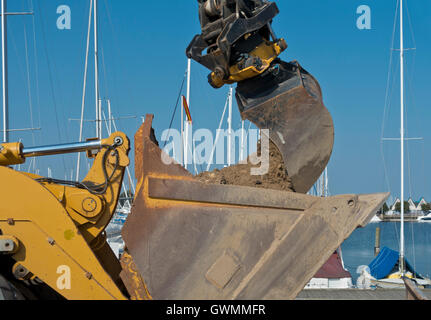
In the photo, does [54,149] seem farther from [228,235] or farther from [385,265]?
[385,265]

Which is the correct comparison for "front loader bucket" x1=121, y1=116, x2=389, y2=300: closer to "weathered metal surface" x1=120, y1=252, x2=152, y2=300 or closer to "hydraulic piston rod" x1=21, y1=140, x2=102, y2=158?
"weathered metal surface" x1=120, y1=252, x2=152, y2=300

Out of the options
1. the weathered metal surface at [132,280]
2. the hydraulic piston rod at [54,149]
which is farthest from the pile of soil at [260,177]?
the hydraulic piston rod at [54,149]

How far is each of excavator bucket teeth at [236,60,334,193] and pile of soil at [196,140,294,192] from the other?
0.06 meters

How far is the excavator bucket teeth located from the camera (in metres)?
4.59

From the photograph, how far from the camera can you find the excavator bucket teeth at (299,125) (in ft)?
15.1

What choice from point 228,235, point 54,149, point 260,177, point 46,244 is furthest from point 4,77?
point 228,235

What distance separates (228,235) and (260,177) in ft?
2.74

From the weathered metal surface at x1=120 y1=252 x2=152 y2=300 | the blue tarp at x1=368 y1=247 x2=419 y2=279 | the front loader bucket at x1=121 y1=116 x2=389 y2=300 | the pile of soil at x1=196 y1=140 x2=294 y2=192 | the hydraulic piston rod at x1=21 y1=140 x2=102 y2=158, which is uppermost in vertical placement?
the hydraulic piston rod at x1=21 y1=140 x2=102 y2=158

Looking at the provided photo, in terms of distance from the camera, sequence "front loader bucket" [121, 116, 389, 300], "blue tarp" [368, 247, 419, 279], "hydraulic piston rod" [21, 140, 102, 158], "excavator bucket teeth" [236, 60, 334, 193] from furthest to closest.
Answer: "blue tarp" [368, 247, 419, 279]
"excavator bucket teeth" [236, 60, 334, 193]
"hydraulic piston rod" [21, 140, 102, 158]
"front loader bucket" [121, 116, 389, 300]

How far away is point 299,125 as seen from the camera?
4.61 metres

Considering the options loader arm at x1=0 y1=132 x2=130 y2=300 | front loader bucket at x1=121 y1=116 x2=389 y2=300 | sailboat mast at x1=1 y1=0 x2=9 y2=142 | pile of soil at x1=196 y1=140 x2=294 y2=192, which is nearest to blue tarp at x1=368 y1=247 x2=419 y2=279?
sailboat mast at x1=1 y1=0 x2=9 y2=142

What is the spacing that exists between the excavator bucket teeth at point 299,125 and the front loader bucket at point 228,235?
0.73 meters
